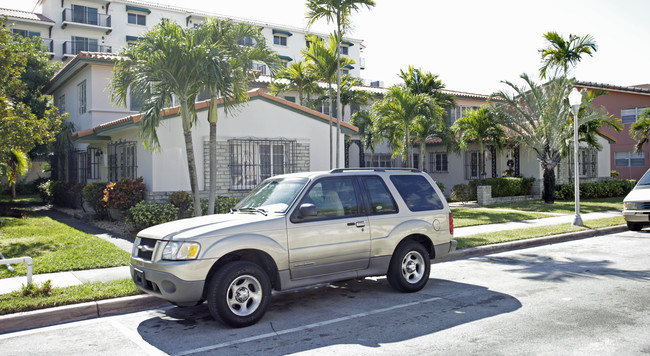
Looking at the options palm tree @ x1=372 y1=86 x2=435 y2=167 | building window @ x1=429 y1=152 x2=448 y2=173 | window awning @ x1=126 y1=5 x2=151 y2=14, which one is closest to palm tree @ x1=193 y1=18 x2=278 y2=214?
palm tree @ x1=372 y1=86 x2=435 y2=167

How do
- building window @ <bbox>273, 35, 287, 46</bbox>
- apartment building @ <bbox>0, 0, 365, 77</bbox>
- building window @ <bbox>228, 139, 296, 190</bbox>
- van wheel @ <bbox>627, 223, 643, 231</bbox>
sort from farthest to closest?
1. building window @ <bbox>273, 35, 287, 46</bbox>
2. apartment building @ <bbox>0, 0, 365, 77</bbox>
3. building window @ <bbox>228, 139, 296, 190</bbox>
4. van wheel @ <bbox>627, 223, 643, 231</bbox>

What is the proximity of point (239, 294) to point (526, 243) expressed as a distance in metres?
8.33

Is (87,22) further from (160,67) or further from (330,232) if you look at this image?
(330,232)

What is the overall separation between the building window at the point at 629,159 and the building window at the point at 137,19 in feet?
134

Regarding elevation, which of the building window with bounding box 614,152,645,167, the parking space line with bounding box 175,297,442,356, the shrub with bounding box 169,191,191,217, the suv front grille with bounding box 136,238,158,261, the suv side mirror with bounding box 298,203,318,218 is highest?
the building window with bounding box 614,152,645,167

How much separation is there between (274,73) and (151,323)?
839 cm

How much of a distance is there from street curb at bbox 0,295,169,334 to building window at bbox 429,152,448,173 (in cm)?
2357

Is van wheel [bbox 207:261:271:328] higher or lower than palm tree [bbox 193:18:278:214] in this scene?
lower

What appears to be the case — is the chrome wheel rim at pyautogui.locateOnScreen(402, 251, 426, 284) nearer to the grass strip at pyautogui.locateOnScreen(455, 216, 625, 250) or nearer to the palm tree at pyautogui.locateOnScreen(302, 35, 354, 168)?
the grass strip at pyautogui.locateOnScreen(455, 216, 625, 250)

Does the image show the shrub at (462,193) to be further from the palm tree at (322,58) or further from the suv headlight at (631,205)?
the suv headlight at (631,205)

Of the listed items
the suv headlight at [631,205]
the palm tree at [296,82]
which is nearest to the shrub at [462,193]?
the palm tree at [296,82]

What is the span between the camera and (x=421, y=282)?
7.40m

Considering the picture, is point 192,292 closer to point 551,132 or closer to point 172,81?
point 172,81

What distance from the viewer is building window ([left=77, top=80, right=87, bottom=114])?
21078mm
